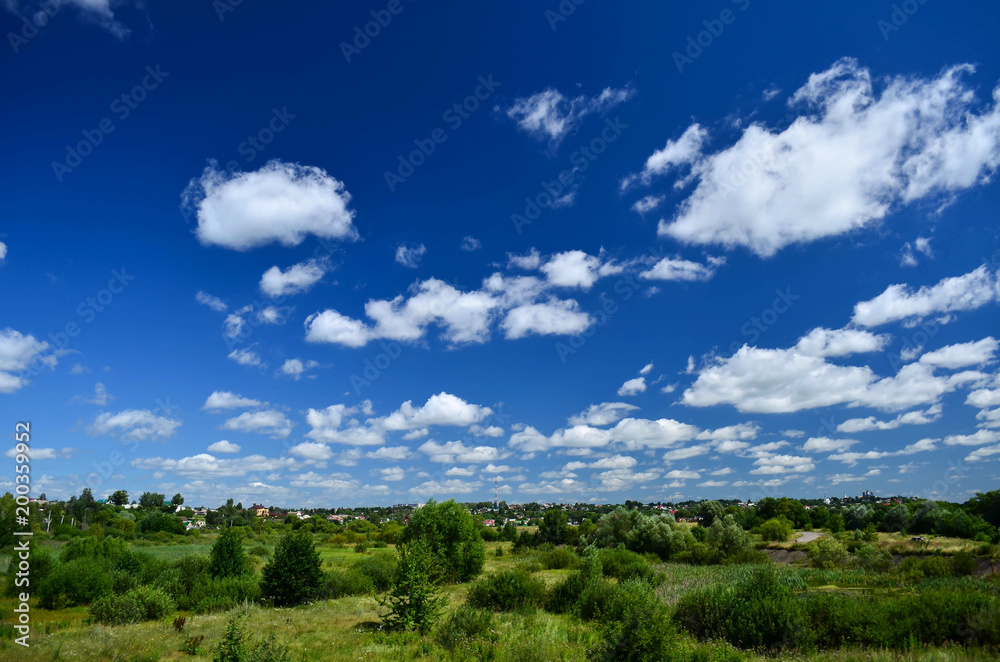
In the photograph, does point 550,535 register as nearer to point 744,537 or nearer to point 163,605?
point 744,537

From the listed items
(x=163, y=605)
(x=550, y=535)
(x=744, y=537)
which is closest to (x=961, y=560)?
(x=744, y=537)

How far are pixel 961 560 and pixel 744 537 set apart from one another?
20326 mm

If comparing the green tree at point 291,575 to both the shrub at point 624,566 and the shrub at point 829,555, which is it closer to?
the shrub at point 624,566

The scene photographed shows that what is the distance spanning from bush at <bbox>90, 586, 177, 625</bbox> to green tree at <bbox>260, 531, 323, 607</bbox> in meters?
5.03

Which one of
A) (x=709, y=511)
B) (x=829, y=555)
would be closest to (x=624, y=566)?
(x=829, y=555)

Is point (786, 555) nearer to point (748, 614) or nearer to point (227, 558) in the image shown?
point (748, 614)

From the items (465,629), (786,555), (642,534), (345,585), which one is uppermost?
(465,629)

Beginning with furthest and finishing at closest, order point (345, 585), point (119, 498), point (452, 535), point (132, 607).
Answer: point (119, 498) < point (452, 535) < point (345, 585) < point (132, 607)

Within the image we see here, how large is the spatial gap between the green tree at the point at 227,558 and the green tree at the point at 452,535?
1142 cm

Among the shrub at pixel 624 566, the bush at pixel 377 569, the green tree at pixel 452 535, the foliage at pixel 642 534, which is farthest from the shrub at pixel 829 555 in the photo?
the bush at pixel 377 569

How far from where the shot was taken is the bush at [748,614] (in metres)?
15.5

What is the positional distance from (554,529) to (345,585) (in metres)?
48.8

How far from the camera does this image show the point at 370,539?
86.2 metres

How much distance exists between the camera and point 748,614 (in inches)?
627
